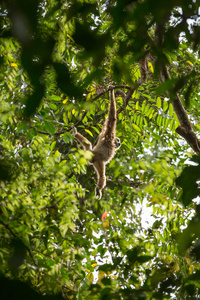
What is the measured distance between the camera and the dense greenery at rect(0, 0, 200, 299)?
1066 millimetres

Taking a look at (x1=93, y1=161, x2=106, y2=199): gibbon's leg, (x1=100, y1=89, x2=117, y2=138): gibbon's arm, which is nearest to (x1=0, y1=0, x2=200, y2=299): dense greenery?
(x1=100, y1=89, x2=117, y2=138): gibbon's arm

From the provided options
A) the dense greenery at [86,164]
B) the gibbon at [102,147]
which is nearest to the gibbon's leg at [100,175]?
the gibbon at [102,147]

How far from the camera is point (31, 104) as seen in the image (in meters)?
1.00

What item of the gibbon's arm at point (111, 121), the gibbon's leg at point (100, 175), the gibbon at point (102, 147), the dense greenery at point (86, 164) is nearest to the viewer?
the dense greenery at point (86, 164)

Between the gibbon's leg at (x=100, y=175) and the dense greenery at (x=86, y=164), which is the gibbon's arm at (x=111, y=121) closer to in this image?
the dense greenery at (x=86, y=164)

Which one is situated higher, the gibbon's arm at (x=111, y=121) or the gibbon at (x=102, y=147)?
the gibbon's arm at (x=111, y=121)

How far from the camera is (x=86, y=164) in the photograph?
12.0ft

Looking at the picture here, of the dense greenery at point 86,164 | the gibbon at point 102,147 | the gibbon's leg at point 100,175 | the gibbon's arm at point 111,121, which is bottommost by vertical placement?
the dense greenery at point 86,164

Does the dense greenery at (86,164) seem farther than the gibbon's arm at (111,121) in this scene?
No

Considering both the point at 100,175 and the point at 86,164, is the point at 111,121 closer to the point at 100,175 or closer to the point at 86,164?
the point at 100,175

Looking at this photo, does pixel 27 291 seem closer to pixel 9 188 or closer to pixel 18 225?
pixel 18 225

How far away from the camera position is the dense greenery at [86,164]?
1066 millimetres

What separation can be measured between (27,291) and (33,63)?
720mm

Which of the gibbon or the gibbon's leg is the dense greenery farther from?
the gibbon's leg
